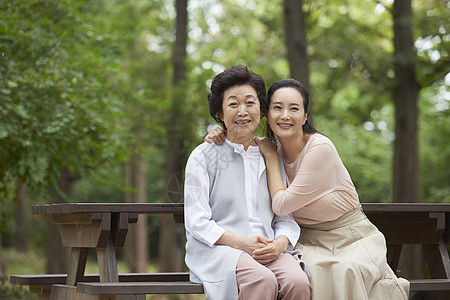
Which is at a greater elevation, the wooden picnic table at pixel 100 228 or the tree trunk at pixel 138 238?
the wooden picnic table at pixel 100 228

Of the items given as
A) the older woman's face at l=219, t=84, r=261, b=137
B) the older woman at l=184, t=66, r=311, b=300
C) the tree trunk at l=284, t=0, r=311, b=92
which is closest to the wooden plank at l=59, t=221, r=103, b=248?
the older woman at l=184, t=66, r=311, b=300

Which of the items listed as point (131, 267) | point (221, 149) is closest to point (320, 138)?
point (221, 149)

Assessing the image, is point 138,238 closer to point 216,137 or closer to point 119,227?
point 119,227

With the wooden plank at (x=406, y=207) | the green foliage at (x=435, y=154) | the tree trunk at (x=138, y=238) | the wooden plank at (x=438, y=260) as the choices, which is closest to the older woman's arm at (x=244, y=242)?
the wooden plank at (x=406, y=207)

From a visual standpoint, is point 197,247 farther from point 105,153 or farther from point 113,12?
point 113,12

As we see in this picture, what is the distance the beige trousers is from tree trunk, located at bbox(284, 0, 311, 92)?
5499mm

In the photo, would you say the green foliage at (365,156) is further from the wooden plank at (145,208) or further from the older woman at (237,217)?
the older woman at (237,217)

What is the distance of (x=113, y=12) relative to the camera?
1591 centimetres

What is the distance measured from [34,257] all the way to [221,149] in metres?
22.2

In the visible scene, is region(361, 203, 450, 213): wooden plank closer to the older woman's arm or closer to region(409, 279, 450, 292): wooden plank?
region(409, 279, 450, 292): wooden plank

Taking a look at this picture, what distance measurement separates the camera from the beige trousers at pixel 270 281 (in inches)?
145

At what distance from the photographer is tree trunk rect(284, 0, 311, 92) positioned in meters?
9.05

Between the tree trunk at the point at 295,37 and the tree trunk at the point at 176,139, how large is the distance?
3.14m

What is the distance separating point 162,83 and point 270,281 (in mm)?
13617
